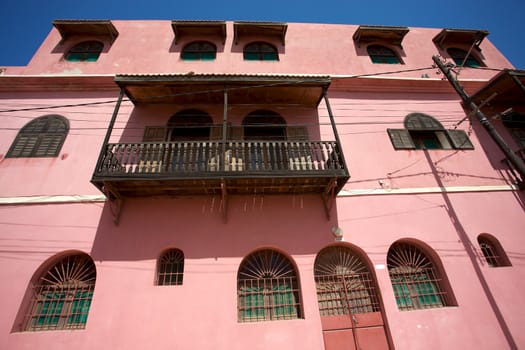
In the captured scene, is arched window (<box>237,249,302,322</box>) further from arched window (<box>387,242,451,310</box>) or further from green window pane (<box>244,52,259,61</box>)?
green window pane (<box>244,52,259,61</box>)

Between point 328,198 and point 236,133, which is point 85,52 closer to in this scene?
point 236,133

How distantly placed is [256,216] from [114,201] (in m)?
3.43

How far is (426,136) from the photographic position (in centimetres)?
758

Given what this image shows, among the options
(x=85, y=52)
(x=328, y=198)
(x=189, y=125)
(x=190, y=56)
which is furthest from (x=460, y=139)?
(x=85, y=52)

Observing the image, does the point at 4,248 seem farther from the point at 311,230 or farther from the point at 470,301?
the point at 470,301

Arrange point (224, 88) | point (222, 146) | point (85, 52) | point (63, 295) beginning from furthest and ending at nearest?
point (85, 52), point (224, 88), point (222, 146), point (63, 295)

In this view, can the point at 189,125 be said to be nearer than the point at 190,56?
Yes

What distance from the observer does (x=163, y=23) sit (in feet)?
32.1

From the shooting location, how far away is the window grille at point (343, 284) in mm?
5305

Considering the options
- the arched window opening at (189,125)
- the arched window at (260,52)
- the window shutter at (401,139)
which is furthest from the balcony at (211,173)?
the arched window at (260,52)

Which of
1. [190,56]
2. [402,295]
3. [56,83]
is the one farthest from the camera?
[190,56]

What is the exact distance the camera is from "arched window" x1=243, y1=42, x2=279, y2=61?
29.7 feet

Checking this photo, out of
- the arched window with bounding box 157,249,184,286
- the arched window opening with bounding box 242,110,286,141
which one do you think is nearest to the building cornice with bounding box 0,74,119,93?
the arched window opening with bounding box 242,110,286,141

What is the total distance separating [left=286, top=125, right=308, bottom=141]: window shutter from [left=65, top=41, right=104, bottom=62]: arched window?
771cm
